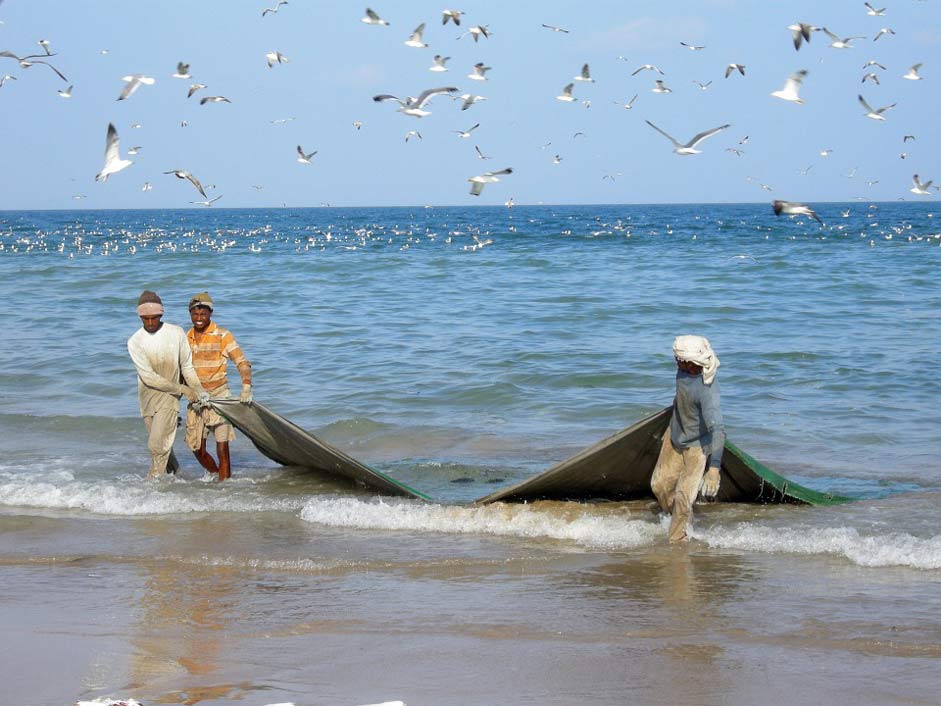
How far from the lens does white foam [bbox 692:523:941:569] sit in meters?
6.99

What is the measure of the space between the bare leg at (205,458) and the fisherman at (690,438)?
3.89m

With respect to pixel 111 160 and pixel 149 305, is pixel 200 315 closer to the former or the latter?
pixel 149 305

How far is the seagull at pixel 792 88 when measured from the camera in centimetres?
1462

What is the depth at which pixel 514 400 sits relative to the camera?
12969mm

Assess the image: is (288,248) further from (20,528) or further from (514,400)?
(20,528)

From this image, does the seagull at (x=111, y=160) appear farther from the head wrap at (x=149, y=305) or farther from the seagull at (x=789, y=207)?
the seagull at (x=789, y=207)

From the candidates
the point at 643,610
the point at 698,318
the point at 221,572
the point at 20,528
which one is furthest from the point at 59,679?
the point at 698,318

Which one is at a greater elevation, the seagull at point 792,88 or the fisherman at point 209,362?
the seagull at point 792,88

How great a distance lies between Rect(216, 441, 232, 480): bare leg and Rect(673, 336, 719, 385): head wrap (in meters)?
4.20

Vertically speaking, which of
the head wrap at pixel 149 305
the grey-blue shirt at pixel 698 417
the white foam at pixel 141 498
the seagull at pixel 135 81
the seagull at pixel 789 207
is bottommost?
the white foam at pixel 141 498

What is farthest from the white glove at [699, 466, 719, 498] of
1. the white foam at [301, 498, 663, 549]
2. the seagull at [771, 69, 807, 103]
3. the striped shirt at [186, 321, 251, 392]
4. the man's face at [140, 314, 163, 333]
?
the seagull at [771, 69, 807, 103]

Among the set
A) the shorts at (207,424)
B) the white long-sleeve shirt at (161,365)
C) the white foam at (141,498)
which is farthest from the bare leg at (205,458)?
the white long-sleeve shirt at (161,365)

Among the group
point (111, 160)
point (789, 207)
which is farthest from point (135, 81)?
point (789, 207)

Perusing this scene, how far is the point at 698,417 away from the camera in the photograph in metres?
7.04
